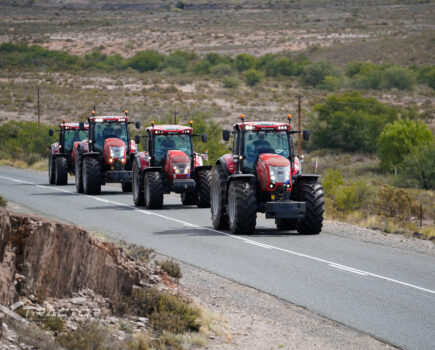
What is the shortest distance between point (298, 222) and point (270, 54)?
95944mm

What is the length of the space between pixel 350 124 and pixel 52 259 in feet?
174


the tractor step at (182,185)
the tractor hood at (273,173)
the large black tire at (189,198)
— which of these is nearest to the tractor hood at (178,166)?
the tractor step at (182,185)

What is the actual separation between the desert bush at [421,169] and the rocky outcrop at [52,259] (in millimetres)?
37148

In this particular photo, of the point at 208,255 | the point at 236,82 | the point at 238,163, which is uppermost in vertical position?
the point at 236,82

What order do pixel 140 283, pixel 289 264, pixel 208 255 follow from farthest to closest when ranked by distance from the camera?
pixel 208 255, pixel 289 264, pixel 140 283

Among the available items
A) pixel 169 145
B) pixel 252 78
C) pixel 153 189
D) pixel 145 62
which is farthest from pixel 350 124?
pixel 145 62

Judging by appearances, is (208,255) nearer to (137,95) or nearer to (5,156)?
(5,156)

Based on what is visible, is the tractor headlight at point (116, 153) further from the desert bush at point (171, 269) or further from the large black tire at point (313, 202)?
the desert bush at point (171, 269)

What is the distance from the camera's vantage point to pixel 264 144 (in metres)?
19.4

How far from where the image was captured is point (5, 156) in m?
58.8

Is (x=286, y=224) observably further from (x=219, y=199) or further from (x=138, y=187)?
(x=138, y=187)

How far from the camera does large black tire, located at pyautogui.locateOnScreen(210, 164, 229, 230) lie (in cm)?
1952

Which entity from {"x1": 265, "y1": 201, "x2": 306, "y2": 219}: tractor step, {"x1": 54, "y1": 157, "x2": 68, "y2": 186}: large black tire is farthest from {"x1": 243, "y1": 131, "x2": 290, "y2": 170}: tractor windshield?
{"x1": 54, "y1": 157, "x2": 68, "y2": 186}: large black tire

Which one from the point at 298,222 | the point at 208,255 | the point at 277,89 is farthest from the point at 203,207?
the point at 277,89
